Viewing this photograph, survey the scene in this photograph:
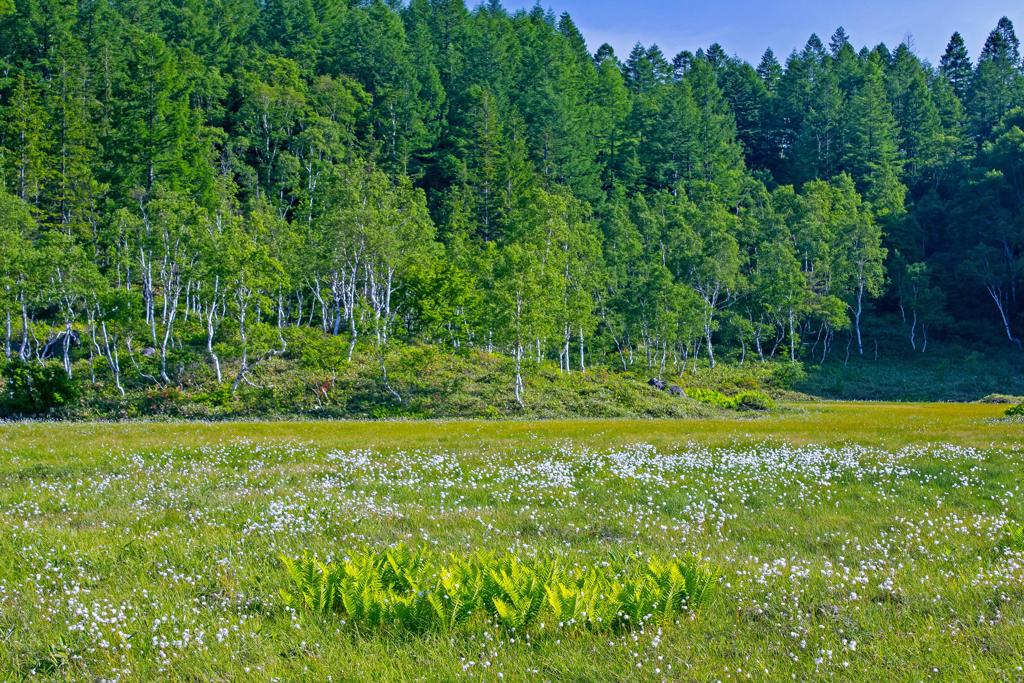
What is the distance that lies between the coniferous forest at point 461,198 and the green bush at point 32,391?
0.37 metres

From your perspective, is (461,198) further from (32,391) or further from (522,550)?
(522,550)

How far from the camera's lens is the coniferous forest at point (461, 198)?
5947 cm

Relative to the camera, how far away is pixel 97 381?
5406cm

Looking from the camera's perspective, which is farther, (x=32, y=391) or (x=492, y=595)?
(x=32, y=391)

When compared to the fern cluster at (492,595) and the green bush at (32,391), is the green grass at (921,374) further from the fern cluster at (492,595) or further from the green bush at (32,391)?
the fern cluster at (492,595)

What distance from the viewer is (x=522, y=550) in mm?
10602

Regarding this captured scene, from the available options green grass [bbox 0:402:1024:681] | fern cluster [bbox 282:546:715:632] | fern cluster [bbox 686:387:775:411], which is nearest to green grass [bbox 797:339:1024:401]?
fern cluster [bbox 686:387:775:411]

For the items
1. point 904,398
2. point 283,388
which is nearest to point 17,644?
point 283,388

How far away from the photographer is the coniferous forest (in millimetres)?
59469

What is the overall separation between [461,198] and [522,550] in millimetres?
98840

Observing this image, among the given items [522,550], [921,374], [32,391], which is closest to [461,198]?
[921,374]

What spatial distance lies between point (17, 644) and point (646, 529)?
9.07 m

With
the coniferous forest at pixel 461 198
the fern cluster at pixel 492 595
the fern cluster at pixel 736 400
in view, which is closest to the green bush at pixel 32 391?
the coniferous forest at pixel 461 198

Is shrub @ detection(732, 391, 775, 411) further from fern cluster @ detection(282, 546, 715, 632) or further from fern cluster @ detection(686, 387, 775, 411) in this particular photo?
fern cluster @ detection(282, 546, 715, 632)
